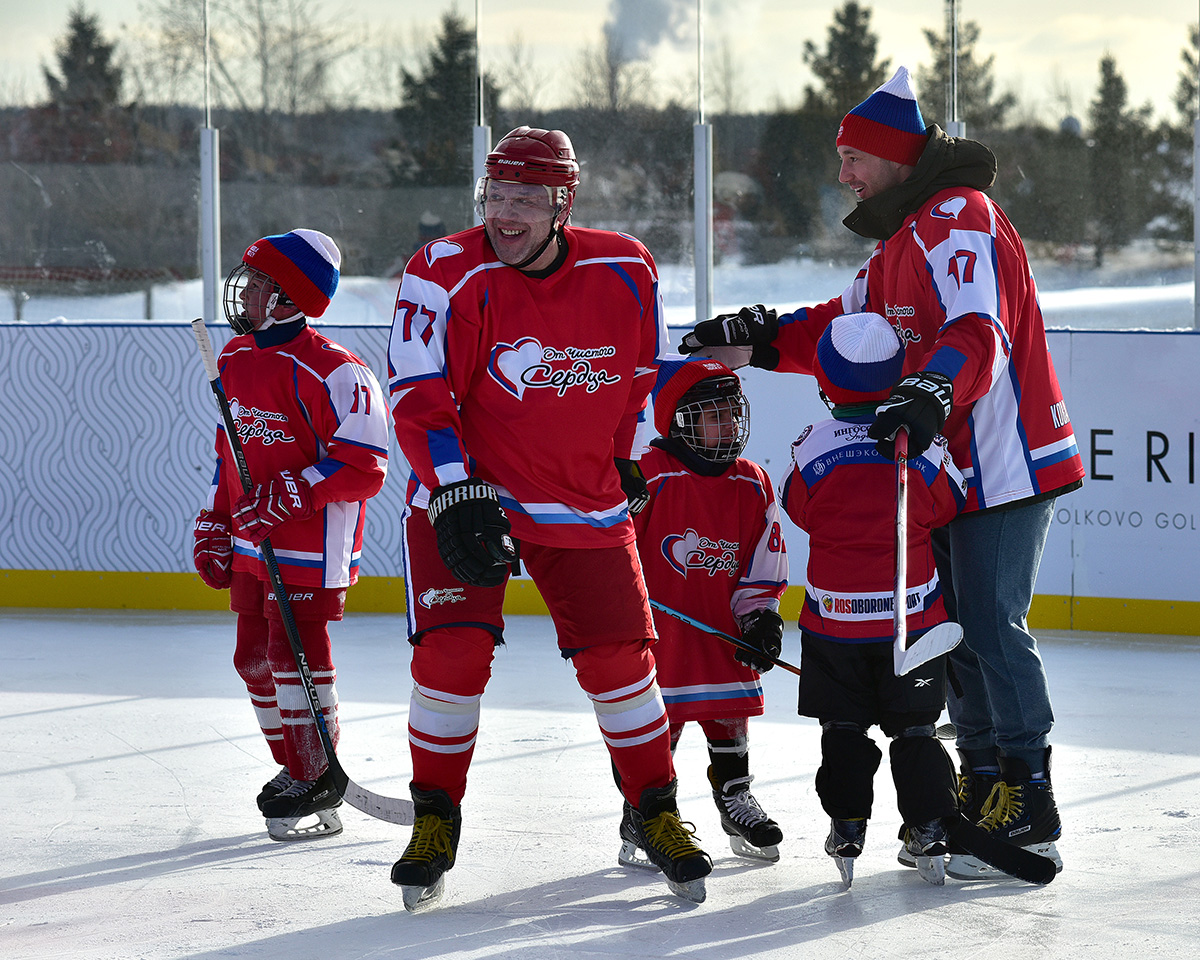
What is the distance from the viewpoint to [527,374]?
2.41 meters

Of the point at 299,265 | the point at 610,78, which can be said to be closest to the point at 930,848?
the point at 299,265

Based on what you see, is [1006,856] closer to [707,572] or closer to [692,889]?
[692,889]

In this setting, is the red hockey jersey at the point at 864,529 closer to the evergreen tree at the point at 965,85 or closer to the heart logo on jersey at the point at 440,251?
the heart logo on jersey at the point at 440,251

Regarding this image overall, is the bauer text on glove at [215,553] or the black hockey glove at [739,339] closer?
the black hockey glove at [739,339]

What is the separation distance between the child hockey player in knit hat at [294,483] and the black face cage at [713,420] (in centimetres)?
63

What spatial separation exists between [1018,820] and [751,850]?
479mm

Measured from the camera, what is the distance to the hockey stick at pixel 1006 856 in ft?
8.37

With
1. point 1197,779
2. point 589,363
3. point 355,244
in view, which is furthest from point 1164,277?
point 589,363

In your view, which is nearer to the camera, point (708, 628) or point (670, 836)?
point (670, 836)

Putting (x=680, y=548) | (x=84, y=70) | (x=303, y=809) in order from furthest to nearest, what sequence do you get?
(x=84, y=70), (x=303, y=809), (x=680, y=548)

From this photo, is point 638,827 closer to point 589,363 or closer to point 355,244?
point 589,363

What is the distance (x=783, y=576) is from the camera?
2.84 meters

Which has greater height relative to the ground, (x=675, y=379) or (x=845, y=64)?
(x=845, y=64)

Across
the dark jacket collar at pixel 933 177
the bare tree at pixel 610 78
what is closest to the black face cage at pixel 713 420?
the dark jacket collar at pixel 933 177
